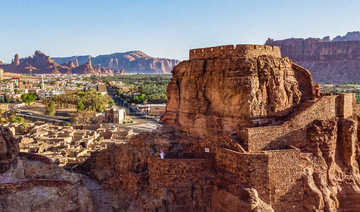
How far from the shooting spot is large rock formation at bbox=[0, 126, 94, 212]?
1266 cm

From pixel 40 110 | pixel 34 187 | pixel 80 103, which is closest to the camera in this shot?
pixel 34 187

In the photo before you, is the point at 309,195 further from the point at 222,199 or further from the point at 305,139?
the point at 222,199

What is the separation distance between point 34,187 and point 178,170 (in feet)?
19.1

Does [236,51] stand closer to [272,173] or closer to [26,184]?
[272,173]

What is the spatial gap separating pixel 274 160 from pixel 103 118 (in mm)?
41242

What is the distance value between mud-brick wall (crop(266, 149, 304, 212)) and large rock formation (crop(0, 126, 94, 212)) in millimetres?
7313

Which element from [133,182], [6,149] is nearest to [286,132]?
[133,182]

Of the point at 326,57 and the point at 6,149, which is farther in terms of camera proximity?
the point at 326,57

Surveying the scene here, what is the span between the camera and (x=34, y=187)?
44.9 feet

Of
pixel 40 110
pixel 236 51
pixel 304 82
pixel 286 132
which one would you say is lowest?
pixel 40 110

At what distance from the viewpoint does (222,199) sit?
43.1 ft

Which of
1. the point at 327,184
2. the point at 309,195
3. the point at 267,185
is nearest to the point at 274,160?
the point at 267,185

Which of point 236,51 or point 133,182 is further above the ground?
point 236,51

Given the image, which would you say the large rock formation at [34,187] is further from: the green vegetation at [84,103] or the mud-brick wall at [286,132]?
the green vegetation at [84,103]
